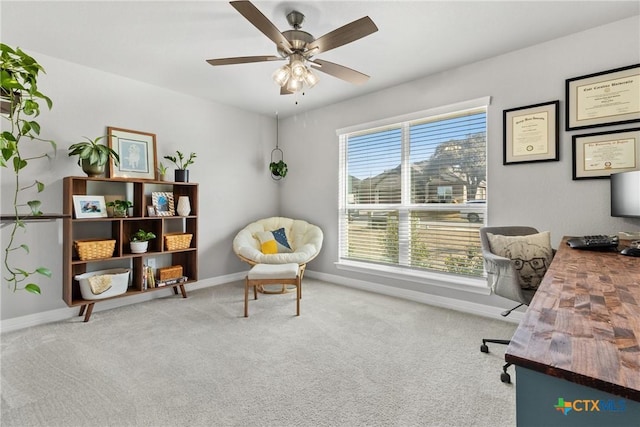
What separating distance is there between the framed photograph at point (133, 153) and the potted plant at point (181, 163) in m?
0.20

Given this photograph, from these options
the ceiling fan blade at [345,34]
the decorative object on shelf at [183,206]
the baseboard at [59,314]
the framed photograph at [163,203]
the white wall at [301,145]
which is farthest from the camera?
the decorative object on shelf at [183,206]

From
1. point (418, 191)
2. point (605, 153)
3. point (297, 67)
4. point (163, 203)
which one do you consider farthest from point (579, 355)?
point (163, 203)

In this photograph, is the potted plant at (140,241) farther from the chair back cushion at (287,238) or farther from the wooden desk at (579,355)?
the wooden desk at (579,355)

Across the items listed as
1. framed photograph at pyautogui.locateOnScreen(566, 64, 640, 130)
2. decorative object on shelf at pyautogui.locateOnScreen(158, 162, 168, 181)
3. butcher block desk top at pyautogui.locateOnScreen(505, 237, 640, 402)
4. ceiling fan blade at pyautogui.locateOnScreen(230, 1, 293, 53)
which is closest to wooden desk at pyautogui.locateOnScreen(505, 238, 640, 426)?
butcher block desk top at pyautogui.locateOnScreen(505, 237, 640, 402)

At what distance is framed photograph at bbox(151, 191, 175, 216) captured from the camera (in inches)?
131

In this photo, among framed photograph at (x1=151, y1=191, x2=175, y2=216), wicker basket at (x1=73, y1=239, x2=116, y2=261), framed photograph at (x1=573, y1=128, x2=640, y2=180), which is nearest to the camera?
framed photograph at (x1=573, y1=128, x2=640, y2=180)

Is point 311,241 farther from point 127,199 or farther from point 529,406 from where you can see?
point 529,406

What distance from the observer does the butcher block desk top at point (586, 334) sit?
513mm

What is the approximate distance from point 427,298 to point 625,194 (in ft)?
6.11

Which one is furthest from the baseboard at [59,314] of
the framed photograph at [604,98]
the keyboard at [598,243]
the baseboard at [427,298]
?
the framed photograph at [604,98]

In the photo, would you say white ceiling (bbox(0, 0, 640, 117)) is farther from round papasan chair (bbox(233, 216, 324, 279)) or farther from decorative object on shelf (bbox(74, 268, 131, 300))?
decorative object on shelf (bbox(74, 268, 131, 300))

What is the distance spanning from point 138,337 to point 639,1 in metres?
4.46

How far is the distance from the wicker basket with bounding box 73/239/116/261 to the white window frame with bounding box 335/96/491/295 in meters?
2.61

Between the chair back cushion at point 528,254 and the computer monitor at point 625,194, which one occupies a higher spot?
the computer monitor at point 625,194
